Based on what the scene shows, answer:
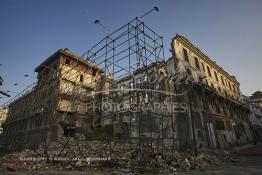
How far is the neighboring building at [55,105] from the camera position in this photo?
21.1 m

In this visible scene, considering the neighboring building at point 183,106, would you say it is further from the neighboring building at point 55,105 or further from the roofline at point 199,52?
the neighboring building at point 55,105

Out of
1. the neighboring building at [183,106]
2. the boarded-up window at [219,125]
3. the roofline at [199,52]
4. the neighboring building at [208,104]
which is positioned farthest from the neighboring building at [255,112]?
the boarded-up window at [219,125]

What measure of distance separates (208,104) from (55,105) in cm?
1806

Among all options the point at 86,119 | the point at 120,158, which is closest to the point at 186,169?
the point at 120,158

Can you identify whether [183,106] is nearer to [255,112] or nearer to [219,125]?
[219,125]

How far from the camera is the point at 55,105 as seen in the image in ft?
70.5

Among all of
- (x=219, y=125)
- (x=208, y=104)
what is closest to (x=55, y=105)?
(x=208, y=104)

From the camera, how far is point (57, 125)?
65.9 ft

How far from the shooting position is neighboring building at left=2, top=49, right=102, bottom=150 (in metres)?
21.1

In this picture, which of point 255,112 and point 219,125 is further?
point 255,112

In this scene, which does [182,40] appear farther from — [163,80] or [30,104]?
[30,104]

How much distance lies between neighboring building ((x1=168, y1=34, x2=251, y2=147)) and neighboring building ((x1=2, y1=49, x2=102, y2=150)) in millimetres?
10255

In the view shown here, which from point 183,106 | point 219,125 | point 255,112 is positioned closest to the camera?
point 183,106

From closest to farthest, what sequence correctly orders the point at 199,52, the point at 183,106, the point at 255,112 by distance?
the point at 183,106, the point at 199,52, the point at 255,112
